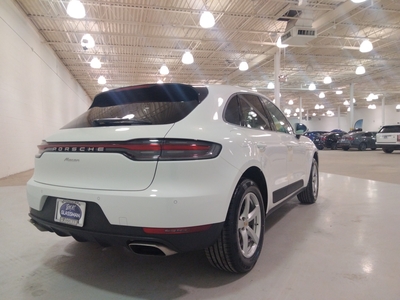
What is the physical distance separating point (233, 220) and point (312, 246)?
1.15 meters

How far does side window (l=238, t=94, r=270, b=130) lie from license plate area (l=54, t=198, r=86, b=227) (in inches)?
52.9

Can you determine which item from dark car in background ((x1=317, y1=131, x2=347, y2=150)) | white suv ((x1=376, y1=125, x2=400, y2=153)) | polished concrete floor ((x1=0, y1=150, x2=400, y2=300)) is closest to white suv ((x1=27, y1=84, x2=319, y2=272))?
polished concrete floor ((x1=0, y1=150, x2=400, y2=300))

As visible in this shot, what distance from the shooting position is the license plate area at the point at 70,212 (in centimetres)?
173

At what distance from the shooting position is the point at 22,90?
829 centimetres

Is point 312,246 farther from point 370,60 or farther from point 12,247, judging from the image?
point 370,60

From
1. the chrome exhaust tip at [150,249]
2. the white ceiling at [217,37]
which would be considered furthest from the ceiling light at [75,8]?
the chrome exhaust tip at [150,249]

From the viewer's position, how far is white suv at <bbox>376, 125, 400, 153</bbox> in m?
13.6

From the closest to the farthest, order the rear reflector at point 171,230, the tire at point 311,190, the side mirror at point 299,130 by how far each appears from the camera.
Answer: the rear reflector at point 171,230 → the side mirror at point 299,130 → the tire at point 311,190

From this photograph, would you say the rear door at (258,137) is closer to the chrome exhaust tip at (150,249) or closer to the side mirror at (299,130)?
the side mirror at (299,130)

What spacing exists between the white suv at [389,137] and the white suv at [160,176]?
1449cm

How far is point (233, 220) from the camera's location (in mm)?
1867

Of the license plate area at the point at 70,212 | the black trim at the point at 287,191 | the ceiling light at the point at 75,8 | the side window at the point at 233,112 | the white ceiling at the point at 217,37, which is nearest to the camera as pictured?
the license plate area at the point at 70,212

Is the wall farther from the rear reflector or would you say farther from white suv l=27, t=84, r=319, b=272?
the rear reflector

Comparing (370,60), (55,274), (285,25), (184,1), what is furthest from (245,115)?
(370,60)
